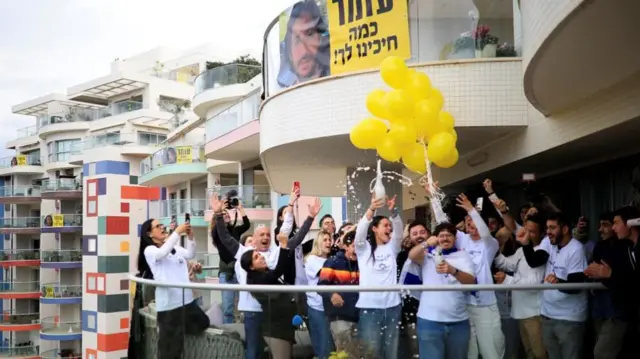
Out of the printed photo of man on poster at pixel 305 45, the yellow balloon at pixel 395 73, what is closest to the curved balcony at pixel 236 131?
the printed photo of man on poster at pixel 305 45

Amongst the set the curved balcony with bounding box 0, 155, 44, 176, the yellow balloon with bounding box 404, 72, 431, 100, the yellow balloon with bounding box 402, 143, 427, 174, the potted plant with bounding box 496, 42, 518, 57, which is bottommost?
the yellow balloon with bounding box 402, 143, 427, 174

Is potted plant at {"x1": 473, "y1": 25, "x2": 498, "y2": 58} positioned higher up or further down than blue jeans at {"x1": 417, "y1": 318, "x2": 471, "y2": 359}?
higher up

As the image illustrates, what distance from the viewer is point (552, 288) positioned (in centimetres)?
586

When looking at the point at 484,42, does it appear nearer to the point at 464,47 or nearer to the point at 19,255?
the point at 464,47

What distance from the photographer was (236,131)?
21.0 metres

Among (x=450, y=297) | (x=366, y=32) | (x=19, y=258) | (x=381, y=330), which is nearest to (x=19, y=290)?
(x=19, y=258)

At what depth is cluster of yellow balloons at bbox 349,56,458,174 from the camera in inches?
297

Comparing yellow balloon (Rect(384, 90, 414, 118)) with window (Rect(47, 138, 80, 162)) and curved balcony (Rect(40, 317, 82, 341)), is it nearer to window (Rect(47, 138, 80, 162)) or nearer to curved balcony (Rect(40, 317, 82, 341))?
curved balcony (Rect(40, 317, 82, 341))

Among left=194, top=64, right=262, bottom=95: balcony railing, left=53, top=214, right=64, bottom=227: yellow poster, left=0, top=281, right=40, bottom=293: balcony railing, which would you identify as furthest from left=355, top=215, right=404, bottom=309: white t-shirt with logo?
left=0, top=281, right=40, bottom=293: balcony railing

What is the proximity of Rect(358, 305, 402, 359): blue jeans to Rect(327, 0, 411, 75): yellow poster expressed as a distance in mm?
4288

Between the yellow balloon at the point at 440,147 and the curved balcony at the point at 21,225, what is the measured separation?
142ft

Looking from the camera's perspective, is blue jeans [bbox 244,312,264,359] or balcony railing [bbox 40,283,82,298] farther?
balcony railing [bbox 40,283,82,298]

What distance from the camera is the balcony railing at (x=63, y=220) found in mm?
42719

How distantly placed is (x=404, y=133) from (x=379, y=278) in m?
1.87
